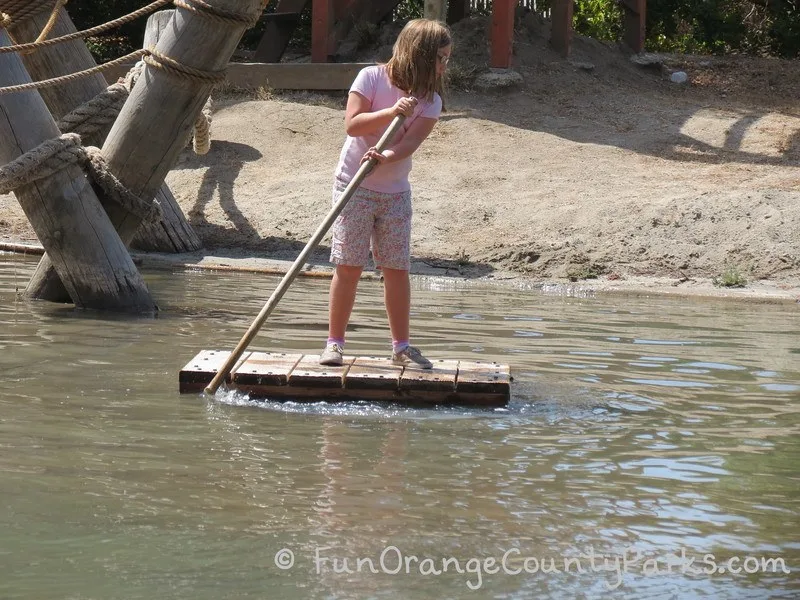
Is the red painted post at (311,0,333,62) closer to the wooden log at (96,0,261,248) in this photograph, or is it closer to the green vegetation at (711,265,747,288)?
the green vegetation at (711,265,747,288)

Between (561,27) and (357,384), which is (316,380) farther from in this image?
(561,27)

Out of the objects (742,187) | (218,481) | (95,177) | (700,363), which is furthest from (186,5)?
(742,187)

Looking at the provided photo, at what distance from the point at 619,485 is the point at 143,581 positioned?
1.65 metres

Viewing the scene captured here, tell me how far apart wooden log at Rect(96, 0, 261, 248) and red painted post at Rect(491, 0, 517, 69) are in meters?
7.41

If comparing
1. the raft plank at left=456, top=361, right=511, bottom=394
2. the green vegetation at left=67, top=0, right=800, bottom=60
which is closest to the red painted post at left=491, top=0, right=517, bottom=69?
the green vegetation at left=67, top=0, right=800, bottom=60

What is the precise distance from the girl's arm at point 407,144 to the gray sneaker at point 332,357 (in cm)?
82

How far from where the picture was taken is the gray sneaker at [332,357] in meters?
5.45

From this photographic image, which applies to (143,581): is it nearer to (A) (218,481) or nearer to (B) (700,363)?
(A) (218,481)

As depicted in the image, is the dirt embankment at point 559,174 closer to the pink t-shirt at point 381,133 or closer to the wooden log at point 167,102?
the wooden log at point 167,102

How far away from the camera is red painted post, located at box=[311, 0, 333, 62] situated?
1563 cm

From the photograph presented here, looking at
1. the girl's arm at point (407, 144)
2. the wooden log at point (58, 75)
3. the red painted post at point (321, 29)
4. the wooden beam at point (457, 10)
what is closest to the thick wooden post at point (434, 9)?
the red painted post at point (321, 29)

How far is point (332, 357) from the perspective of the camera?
17.9ft

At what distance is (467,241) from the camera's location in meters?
10.9

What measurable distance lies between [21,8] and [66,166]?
1.34 meters
